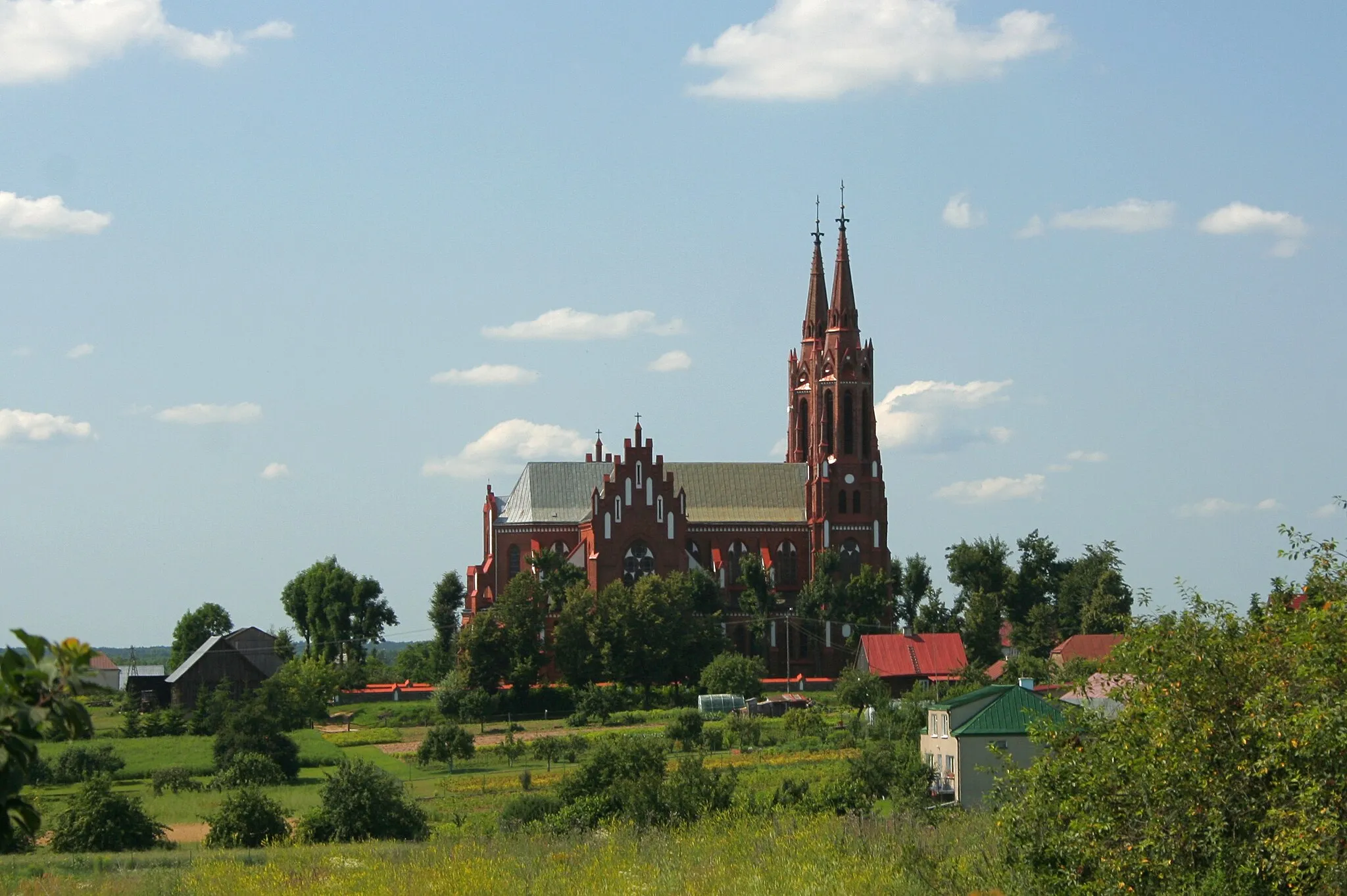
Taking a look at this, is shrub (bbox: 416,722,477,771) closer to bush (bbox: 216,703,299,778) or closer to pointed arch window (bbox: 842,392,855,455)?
bush (bbox: 216,703,299,778)

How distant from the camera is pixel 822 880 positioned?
Result: 21.0m

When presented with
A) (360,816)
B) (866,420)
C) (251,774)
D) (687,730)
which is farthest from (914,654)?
(360,816)

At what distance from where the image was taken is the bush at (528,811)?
3456cm

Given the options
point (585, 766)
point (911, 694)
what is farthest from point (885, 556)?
point (585, 766)

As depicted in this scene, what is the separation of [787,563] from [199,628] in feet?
158

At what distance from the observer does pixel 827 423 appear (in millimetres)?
98125

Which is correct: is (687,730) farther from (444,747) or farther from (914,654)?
(914,654)

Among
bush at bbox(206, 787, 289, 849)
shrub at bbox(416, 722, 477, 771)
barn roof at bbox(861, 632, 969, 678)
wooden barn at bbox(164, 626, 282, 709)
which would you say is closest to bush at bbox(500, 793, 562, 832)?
bush at bbox(206, 787, 289, 849)

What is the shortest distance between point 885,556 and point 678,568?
1323 centimetres

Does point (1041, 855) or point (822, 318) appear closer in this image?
point (1041, 855)

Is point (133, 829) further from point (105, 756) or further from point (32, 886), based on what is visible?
point (105, 756)

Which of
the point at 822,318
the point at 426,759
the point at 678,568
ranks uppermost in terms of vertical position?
the point at 822,318

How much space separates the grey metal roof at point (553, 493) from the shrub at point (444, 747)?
4065cm

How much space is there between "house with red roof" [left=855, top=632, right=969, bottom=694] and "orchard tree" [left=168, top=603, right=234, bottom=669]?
5236 centimetres
